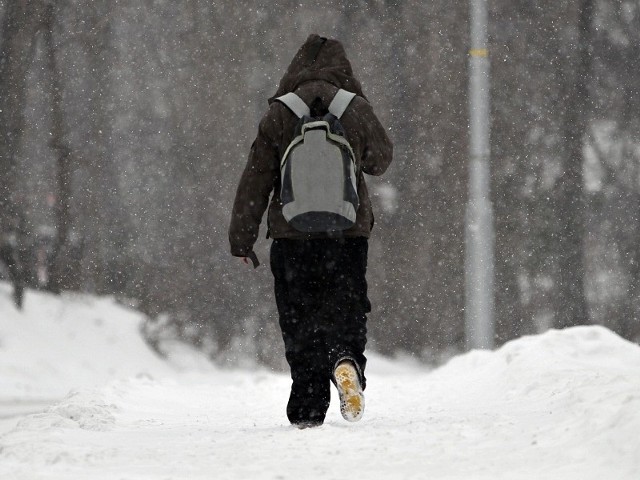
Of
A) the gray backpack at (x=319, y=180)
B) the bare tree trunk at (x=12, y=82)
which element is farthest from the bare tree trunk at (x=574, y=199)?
the gray backpack at (x=319, y=180)

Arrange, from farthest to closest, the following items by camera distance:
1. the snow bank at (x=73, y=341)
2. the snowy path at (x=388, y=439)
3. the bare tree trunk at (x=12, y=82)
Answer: the bare tree trunk at (x=12, y=82) < the snow bank at (x=73, y=341) < the snowy path at (x=388, y=439)

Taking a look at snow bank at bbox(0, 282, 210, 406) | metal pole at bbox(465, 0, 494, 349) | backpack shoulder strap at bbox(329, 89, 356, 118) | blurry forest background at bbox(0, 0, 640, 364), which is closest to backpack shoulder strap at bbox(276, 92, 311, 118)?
backpack shoulder strap at bbox(329, 89, 356, 118)

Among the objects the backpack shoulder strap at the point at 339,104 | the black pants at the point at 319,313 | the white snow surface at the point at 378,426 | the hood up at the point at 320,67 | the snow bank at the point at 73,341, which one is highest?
the hood up at the point at 320,67

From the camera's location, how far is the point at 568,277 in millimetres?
13328

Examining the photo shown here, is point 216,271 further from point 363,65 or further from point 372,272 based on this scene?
point 363,65

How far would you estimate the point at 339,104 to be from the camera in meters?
5.04

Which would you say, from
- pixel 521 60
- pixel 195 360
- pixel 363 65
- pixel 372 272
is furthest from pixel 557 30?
pixel 195 360

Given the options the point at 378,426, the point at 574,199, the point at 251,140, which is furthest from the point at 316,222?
the point at 574,199

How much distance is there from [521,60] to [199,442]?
9669 mm

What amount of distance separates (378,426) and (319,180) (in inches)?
44.4

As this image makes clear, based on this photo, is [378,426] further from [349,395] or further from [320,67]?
[320,67]

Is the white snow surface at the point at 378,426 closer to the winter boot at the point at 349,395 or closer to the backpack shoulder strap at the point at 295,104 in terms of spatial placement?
the winter boot at the point at 349,395

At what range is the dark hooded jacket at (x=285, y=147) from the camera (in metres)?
5.04

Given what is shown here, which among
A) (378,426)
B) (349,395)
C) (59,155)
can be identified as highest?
(59,155)
